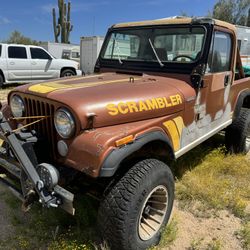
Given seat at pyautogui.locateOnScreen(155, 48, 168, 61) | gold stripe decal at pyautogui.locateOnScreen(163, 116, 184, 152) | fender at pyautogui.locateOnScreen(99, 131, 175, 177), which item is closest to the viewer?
fender at pyautogui.locateOnScreen(99, 131, 175, 177)

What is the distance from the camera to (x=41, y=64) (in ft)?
41.5

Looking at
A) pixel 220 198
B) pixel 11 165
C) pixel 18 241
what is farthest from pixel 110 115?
pixel 220 198

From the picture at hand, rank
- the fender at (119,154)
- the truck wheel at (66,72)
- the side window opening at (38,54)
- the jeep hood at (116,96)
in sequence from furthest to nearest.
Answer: the truck wheel at (66,72)
the side window opening at (38,54)
the jeep hood at (116,96)
the fender at (119,154)

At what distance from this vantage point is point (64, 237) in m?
2.84

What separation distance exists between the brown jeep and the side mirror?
0.01 m

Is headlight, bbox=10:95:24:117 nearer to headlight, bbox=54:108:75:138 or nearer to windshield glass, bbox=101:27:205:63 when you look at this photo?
Answer: headlight, bbox=54:108:75:138

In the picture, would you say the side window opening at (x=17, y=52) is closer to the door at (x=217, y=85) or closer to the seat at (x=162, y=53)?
the seat at (x=162, y=53)

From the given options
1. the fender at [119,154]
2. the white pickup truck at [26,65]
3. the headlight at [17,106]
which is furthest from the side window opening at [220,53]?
the white pickup truck at [26,65]

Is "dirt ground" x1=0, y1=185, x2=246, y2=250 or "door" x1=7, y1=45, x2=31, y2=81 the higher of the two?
"door" x1=7, y1=45, x2=31, y2=81

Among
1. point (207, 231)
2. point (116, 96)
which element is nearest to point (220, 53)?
point (116, 96)

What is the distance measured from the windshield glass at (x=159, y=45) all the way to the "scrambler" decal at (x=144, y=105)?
65cm

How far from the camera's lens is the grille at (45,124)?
253 centimetres

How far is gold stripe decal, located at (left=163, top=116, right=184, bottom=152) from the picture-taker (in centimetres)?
294

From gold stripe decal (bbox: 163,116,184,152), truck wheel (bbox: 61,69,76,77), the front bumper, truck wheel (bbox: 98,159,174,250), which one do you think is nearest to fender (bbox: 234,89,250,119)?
gold stripe decal (bbox: 163,116,184,152)
